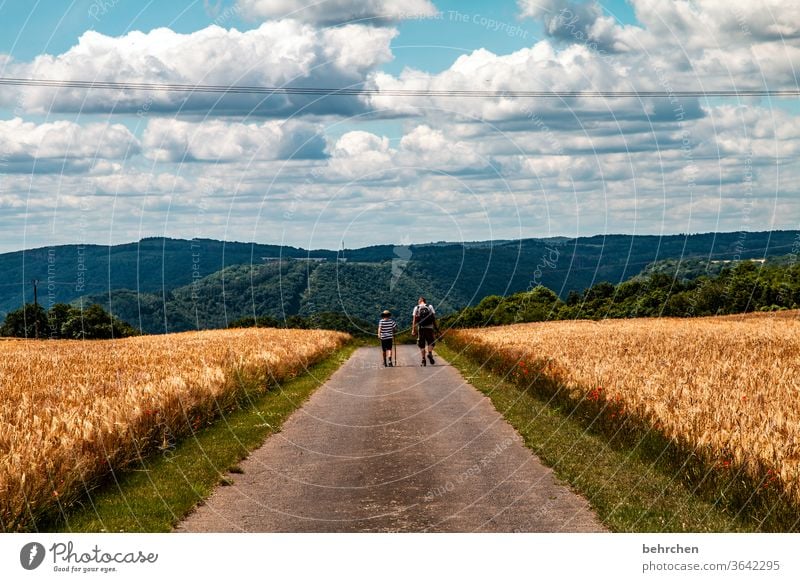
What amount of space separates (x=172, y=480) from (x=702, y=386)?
473 inches

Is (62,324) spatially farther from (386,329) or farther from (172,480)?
(172,480)

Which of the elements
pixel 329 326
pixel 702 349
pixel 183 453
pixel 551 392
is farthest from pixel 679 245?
pixel 183 453

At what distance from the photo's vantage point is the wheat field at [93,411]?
11820 mm

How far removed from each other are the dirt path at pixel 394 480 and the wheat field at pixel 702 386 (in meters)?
2.33

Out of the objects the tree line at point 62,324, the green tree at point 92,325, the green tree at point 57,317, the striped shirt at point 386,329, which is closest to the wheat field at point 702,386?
the striped shirt at point 386,329

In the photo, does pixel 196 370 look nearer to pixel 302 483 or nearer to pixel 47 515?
pixel 302 483

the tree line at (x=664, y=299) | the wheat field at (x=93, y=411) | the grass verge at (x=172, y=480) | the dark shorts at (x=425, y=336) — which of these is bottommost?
the tree line at (x=664, y=299)

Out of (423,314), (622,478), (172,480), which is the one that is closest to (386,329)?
(423,314)

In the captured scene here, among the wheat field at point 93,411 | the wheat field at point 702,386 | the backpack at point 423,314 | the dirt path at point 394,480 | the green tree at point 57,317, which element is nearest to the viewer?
the wheat field at point 93,411

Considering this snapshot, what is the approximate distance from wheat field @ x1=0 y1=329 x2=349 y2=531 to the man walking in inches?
302

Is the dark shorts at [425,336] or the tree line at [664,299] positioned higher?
the dark shorts at [425,336]

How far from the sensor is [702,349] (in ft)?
110

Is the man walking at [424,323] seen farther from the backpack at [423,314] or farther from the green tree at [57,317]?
the green tree at [57,317]

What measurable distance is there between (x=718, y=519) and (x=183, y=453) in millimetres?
10306
